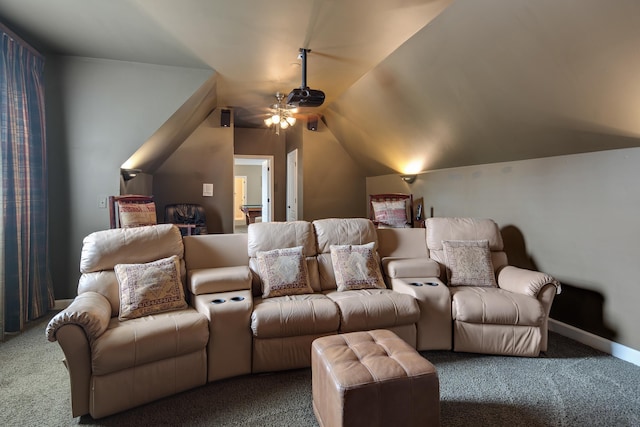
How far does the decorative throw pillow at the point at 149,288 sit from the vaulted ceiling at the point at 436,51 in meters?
2.00

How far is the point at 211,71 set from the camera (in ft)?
12.8

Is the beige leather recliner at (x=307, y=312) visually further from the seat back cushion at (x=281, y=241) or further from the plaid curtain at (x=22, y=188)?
the plaid curtain at (x=22, y=188)

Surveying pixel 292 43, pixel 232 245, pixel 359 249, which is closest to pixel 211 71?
pixel 292 43

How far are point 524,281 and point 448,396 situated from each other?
1251 mm

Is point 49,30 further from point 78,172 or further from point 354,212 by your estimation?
point 354,212

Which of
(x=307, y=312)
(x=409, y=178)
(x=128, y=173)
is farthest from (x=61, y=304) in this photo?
(x=409, y=178)

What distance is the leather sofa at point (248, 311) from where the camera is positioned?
1.94m

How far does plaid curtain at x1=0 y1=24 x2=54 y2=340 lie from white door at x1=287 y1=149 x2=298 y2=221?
13.1 feet

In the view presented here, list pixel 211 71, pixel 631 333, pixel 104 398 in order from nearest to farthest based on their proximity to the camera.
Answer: pixel 104 398, pixel 631 333, pixel 211 71

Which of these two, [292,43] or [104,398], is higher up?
[292,43]

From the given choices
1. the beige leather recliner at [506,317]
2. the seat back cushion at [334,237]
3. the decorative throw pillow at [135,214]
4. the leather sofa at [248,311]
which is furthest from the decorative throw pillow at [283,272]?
the decorative throw pillow at [135,214]

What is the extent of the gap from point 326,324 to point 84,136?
3.23m

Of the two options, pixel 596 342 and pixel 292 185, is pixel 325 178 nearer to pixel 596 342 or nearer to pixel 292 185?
pixel 292 185

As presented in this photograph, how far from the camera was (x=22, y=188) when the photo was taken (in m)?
3.06
